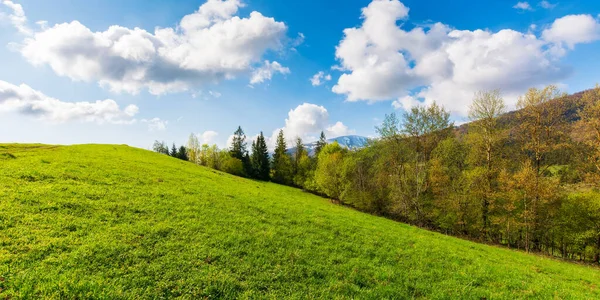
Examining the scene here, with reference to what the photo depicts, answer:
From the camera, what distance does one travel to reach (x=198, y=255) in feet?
31.8

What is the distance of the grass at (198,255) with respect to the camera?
7.66m

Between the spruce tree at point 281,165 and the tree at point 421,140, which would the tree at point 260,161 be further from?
the tree at point 421,140

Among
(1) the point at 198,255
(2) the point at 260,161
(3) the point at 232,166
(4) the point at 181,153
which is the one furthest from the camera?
(4) the point at 181,153

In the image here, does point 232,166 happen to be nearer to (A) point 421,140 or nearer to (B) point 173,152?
(B) point 173,152

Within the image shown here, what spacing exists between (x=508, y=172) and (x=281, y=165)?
69981 millimetres

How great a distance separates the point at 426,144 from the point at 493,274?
95.5 ft

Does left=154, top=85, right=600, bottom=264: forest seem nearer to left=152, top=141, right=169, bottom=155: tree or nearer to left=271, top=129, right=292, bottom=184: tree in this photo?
left=271, top=129, right=292, bottom=184: tree

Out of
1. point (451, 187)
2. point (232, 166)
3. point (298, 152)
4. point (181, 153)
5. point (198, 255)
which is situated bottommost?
point (198, 255)

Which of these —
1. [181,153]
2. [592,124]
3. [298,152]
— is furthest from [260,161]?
[592,124]

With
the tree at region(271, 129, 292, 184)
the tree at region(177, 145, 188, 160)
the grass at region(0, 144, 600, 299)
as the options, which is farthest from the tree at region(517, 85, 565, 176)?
the tree at region(177, 145, 188, 160)

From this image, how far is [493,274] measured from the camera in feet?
42.4

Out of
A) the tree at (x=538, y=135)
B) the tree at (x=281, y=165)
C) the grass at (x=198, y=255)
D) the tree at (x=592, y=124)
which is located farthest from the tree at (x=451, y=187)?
the tree at (x=281, y=165)

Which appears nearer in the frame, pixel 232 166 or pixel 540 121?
pixel 540 121

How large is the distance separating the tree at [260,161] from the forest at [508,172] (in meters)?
48.2
